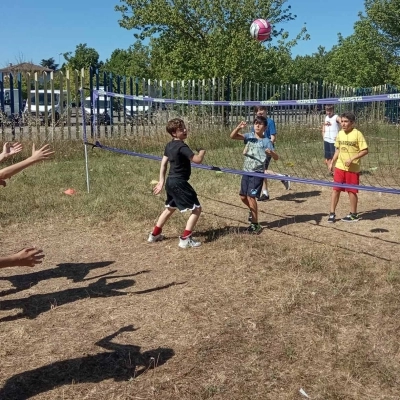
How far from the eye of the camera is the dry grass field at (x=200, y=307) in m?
3.46

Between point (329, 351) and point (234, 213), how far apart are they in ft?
14.5

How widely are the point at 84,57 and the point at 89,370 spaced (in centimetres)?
7814

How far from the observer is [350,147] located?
7.34 metres

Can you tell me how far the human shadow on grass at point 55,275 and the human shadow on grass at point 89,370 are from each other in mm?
1670

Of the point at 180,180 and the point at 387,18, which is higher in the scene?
the point at 387,18

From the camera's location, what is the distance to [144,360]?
373 centimetres

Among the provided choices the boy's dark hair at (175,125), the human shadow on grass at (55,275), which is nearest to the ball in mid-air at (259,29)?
the boy's dark hair at (175,125)

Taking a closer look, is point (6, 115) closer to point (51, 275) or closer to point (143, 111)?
point (143, 111)

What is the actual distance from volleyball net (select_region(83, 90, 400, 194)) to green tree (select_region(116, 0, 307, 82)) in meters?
3.86

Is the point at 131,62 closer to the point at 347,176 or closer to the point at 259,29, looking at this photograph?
the point at 259,29

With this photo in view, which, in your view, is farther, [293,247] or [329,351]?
[293,247]

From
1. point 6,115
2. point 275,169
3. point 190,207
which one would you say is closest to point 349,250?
point 190,207

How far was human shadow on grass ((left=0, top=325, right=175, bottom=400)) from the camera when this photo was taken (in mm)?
3393

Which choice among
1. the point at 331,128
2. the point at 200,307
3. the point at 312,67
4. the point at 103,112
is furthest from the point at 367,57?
the point at 312,67
